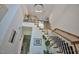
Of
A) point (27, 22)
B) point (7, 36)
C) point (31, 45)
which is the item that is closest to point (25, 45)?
point (31, 45)

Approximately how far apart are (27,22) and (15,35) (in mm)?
337

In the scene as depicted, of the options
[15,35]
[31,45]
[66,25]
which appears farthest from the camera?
[66,25]

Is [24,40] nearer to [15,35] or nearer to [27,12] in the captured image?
[15,35]

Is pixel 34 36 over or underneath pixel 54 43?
over

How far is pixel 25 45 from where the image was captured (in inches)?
69.9
